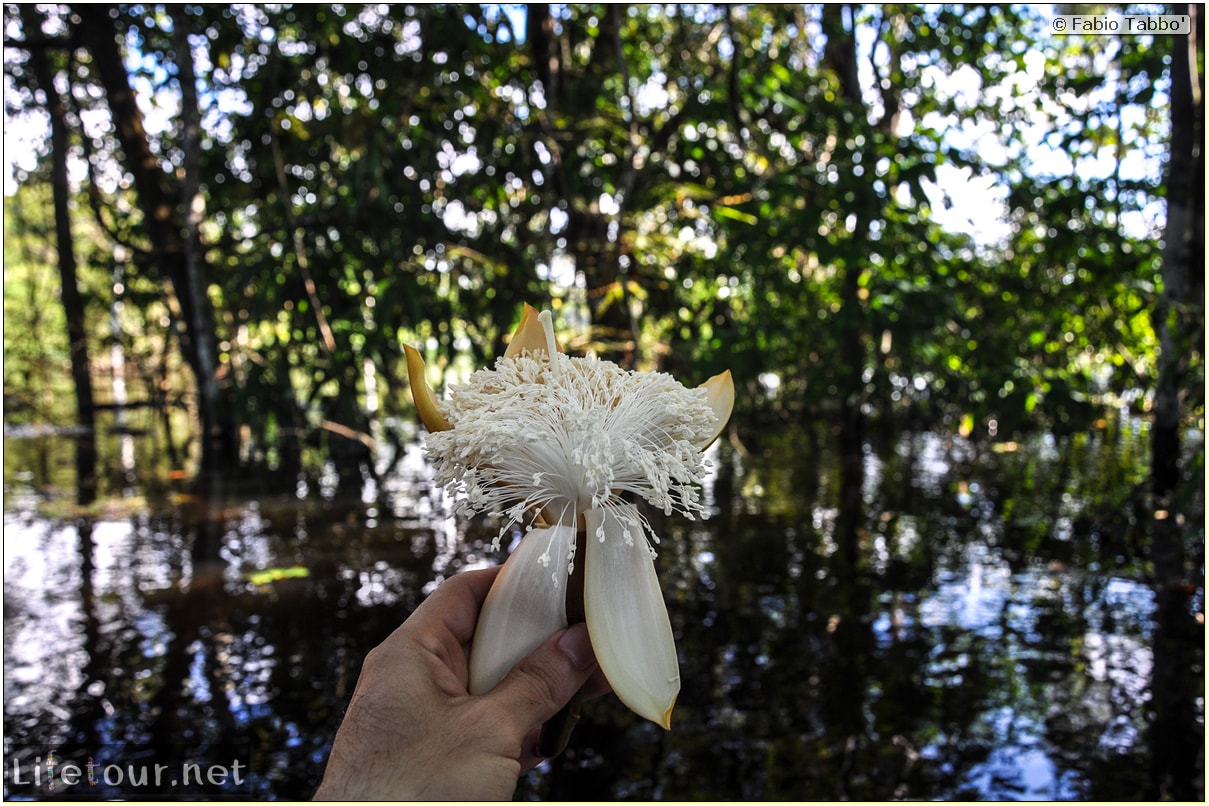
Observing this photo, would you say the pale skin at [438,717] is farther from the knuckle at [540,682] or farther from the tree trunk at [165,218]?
the tree trunk at [165,218]

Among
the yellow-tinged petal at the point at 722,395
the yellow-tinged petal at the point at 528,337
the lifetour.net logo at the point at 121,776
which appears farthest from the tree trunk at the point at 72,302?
the yellow-tinged petal at the point at 722,395

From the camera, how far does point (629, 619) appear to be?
1393 mm

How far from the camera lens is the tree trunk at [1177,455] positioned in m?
4.30

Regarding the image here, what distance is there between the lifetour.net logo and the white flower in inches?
130

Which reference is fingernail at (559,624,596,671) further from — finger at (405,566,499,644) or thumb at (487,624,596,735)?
finger at (405,566,499,644)

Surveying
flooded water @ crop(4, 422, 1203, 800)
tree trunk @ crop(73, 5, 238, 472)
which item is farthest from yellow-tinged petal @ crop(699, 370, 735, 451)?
tree trunk @ crop(73, 5, 238, 472)

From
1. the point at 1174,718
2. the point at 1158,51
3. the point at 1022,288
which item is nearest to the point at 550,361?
the point at 1174,718

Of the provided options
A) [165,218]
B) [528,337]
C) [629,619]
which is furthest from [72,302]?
[629,619]

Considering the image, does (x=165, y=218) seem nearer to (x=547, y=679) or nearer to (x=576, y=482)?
(x=576, y=482)

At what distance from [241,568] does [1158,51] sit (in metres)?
7.80

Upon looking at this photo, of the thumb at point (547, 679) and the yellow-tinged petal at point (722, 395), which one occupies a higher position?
the yellow-tinged petal at point (722, 395)

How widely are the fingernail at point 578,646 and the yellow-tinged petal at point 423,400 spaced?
42 cm

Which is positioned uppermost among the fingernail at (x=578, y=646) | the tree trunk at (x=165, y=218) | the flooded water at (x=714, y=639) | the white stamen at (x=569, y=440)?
the tree trunk at (x=165, y=218)

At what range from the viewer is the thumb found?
1368 millimetres
